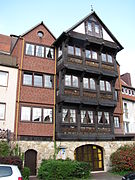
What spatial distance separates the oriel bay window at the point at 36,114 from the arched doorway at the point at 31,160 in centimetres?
254

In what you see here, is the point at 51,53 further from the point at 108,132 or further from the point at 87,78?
the point at 108,132

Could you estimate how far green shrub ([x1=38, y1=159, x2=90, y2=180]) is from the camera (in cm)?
1335

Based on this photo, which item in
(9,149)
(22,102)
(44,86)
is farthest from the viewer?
(44,86)

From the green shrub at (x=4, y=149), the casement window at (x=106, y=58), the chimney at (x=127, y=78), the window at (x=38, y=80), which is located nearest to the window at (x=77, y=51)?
the casement window at (x=106, y=58)

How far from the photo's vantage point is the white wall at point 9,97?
15.7 metres

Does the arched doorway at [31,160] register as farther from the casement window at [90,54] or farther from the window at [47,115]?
the casement window at [90,54]

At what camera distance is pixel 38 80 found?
59.1ft

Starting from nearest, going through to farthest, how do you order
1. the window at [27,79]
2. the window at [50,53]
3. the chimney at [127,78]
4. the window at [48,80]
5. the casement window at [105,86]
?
the window at [27,79] → the window at [48,80] → the window at [50,53] → the casement window at [105,86] → the chimney at [127,78]

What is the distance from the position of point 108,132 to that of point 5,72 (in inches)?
417

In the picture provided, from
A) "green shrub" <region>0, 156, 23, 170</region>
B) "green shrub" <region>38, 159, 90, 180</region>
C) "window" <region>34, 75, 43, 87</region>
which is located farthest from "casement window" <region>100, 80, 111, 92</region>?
"green shrub" <region>0, 156, 23, 170</region>

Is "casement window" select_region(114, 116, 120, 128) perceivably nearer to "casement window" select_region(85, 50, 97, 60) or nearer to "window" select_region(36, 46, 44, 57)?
"casement window" select_region(85, 50, 97, 60)

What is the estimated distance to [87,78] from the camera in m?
19.0

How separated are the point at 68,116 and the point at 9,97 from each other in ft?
16.9

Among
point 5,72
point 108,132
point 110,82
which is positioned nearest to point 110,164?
point 108,132
